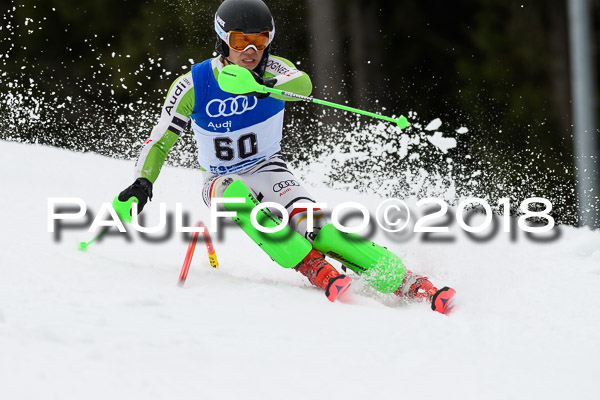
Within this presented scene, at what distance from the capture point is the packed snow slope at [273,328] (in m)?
2.43

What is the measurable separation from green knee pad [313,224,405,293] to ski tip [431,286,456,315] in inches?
10.3

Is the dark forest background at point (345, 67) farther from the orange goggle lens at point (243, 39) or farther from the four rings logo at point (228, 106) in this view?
the orange goggle lens at point (243, 39)

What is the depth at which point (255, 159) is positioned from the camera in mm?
4508

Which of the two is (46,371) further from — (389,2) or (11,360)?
(389,2)

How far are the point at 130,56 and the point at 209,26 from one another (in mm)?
2568

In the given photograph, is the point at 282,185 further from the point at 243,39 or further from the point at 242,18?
the point at 242,18

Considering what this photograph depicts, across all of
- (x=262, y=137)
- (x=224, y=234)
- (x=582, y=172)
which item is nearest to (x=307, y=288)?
(x=262, y=137)

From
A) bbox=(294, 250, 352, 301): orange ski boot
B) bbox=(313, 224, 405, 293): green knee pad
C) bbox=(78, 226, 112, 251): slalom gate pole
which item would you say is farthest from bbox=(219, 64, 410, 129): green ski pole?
bbox=(78, 226, 112, 251): slalom gate pole

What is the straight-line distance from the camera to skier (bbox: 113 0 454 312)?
12.9 feet

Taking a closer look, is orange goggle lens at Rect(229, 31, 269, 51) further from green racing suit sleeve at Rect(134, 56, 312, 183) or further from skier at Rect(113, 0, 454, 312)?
green racing suit sleeve at Rect(134, 56, 312, 183)

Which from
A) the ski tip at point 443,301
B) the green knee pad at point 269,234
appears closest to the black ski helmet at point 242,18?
the green knee pad at point 269,234

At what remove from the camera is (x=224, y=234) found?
5645 millimetres

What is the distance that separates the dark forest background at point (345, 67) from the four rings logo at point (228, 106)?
5.33m

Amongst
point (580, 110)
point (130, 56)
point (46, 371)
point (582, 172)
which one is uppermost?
point (130, 56)
